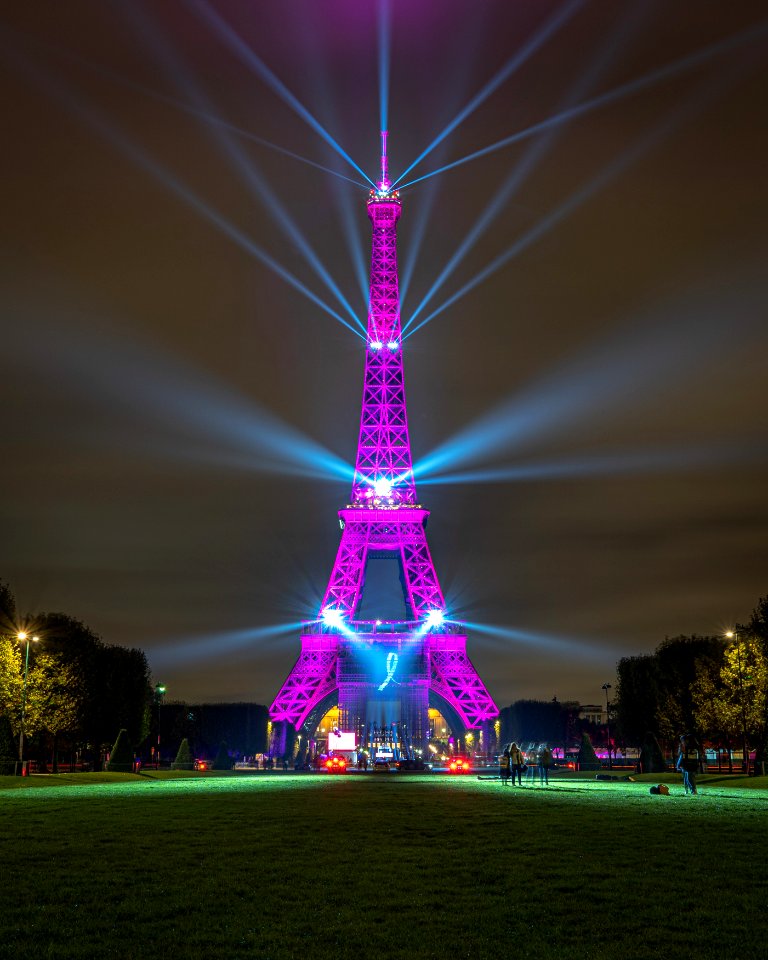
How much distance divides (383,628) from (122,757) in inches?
1763

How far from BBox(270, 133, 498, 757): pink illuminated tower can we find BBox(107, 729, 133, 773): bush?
29.6 meters

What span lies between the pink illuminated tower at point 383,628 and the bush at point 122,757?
29602 mm

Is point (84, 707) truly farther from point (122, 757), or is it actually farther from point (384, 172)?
point (384, 172)

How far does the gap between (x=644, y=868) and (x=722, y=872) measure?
110 centimetres

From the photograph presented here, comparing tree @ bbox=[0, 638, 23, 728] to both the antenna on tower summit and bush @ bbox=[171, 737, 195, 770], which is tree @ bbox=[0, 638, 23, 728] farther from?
the antenna on tower summit

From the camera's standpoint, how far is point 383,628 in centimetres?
10425

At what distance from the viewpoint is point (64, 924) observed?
34.6ft

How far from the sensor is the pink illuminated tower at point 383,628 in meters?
97.8

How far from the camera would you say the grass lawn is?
986cm

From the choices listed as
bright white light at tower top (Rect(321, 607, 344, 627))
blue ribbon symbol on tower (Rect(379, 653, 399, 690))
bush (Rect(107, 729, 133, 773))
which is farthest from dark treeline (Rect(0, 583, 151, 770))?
blue ribbon symbol on tower (Rect(379, 653, 399, 690))

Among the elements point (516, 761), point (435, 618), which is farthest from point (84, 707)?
point (516, 761)

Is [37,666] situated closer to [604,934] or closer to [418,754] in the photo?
[418,754]

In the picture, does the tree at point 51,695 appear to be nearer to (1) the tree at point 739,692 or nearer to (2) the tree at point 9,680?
(2) the tree at point 9,680

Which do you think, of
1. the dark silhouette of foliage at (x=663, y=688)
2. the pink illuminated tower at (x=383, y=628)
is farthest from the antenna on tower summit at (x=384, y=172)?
the dark silhouette of foliage at (x=663, y=688)
